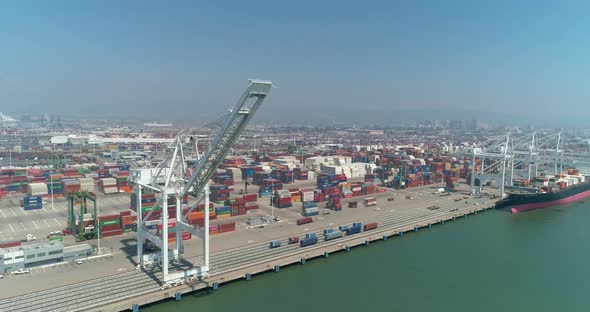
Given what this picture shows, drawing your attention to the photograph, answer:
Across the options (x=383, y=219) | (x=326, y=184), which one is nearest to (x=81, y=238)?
(x=383, y=219)

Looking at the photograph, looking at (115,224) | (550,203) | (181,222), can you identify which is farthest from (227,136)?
(550,203)

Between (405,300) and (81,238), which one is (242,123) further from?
(81,238)

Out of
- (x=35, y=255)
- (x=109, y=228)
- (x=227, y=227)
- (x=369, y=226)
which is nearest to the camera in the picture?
(x=35, y=255)

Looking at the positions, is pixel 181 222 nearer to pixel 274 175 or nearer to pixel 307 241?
pixel 307 241

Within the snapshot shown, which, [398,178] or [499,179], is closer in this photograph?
[499,179]

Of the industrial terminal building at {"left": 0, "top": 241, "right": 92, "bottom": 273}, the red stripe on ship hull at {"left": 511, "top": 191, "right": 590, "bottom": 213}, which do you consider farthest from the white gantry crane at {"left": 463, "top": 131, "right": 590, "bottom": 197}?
the industrial terminal building at {"left": 0, "top": 241, "right": 92, "bottom": 273}

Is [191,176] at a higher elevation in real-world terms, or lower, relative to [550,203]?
higher

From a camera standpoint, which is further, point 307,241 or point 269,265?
point 307,241
